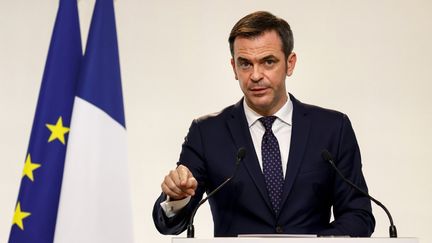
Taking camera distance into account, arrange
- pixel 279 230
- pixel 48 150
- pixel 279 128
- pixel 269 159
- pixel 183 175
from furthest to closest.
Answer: pixel 279 128, pixel 269 159, pixel 279 230, pixel 48 150, pixel 183 175

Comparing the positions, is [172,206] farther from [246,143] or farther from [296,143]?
[296,143]

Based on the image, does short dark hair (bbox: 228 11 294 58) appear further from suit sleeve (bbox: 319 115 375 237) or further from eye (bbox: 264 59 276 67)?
suit sleeve (bbox: 319 115 375 237)

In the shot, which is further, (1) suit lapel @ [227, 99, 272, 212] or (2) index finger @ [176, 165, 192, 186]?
(1) suit lapel @ [227, 99, 272, 212]

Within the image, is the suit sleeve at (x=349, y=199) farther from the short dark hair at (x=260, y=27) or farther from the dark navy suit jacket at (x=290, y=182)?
the short dark hair at (x=260, y=27)

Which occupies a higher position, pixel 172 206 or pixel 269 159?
pixel 269 159

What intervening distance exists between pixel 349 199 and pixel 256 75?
0.52 metres

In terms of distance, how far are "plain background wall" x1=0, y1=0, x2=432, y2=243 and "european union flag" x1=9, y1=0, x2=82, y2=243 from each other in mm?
1425

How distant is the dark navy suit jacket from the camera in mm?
2168

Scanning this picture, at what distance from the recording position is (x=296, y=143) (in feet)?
7.47

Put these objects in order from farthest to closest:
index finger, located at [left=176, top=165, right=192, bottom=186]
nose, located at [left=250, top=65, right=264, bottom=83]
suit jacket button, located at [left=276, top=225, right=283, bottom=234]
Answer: nose, located at [left=250, top=65, right=264, bottom=83]
suit jacket button, located at [left=276, top=225, right=283, bottom=234]
index finger, located at [left=176, top=165, right=192, bottom=186]

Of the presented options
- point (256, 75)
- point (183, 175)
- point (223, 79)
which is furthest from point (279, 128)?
point (223, 79)

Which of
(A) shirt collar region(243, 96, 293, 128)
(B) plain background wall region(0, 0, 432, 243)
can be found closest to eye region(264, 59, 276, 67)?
(A) shirt collar region(243, 96, 293, 128)

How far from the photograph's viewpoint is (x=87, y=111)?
1948 millimetres

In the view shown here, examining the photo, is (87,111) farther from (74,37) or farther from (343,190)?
(343,190)
